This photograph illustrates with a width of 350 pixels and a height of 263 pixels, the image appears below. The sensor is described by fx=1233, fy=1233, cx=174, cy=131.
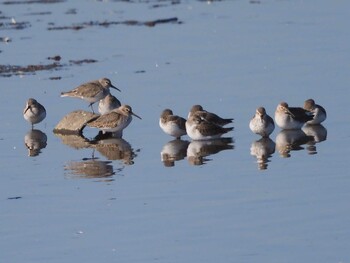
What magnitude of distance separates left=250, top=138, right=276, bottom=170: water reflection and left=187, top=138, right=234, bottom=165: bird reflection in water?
411 millimetres

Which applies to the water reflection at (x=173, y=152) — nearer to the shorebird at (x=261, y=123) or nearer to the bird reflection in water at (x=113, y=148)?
the bird reflection in water at (x=113, y=148)

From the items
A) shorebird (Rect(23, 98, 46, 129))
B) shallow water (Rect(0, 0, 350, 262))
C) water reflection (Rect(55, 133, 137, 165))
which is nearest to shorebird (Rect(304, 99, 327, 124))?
shallow water (Rect(0, 0, 350, 262))

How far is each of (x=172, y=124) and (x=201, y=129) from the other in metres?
0.49

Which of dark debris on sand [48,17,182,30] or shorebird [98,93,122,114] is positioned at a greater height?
dark debris on sand [48,17,182,30]

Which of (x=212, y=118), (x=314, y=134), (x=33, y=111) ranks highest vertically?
(x=33, y=111)

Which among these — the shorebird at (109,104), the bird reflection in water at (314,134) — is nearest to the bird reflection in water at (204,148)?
the bird reflection in water at (314,134)

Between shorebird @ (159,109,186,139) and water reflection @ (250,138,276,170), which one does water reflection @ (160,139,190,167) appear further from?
water reflection @ (250,138,276,170)

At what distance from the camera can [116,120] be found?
2056 cm

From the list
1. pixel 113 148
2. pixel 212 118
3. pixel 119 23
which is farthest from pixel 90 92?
pixel 119 23

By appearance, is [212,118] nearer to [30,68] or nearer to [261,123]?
[261,123]

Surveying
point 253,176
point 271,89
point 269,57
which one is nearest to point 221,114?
point 271,89

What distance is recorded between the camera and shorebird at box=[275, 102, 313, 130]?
20.2 metres

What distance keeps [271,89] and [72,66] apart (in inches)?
241

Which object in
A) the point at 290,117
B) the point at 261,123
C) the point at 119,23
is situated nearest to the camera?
the point at 261,123
